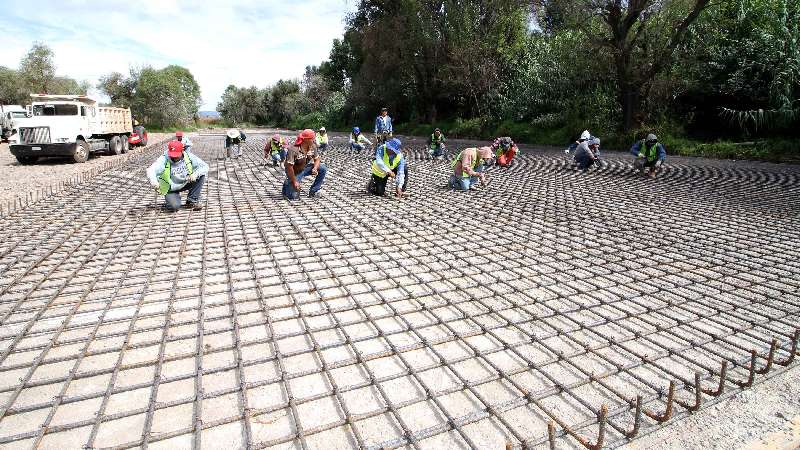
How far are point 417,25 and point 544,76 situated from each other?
7673mm

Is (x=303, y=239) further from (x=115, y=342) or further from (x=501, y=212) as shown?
(x=501, y=212)

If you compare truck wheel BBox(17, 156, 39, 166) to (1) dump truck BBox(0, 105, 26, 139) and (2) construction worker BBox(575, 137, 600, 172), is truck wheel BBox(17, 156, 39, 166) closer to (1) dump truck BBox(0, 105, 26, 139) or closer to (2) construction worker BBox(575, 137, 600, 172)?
(1) dump truck BBox(0, 105, 26, 139)

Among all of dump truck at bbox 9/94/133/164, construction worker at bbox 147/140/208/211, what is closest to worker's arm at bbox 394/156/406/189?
construction worker at bbox 147/140/208/211

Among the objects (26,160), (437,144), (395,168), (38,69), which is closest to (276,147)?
(437,144)

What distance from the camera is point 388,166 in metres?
6.55

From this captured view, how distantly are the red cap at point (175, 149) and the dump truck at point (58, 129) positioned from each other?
792 cm

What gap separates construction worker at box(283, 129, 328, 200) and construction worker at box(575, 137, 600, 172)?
5.75m

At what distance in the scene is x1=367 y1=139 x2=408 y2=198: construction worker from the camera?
6.31m

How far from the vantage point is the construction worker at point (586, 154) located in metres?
9.47

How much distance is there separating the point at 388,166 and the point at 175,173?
2747 millimetres

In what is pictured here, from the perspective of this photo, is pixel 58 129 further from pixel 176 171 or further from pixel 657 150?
pixel 657 150

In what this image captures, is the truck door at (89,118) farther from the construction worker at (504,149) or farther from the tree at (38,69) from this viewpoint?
the tree at (38,69)

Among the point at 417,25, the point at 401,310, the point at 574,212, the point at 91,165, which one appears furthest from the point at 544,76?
the point at 401,310

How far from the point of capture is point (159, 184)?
5426mm
